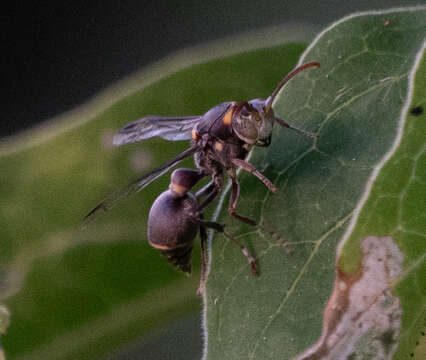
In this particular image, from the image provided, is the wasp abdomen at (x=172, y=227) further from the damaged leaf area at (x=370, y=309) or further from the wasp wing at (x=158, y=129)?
the damaged leaf area at (x=370, y=309)

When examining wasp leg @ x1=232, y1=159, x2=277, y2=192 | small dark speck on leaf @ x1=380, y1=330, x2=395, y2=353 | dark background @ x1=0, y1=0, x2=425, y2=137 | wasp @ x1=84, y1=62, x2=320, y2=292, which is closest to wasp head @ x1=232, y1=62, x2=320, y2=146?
wasp @ x1=84, y1=62, x2=320, y2=292

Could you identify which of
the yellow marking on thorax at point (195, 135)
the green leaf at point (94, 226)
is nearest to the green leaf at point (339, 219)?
the yellow marking on thorax at point (195, 135)

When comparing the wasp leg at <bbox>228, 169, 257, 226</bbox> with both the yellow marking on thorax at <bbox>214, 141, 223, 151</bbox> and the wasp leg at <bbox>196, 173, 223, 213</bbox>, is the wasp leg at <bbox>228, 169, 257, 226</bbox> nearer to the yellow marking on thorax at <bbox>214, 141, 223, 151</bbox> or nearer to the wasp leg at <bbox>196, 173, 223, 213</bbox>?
the yellow marking on thorax at <bbox>214, 141, 223, 151</bbox>

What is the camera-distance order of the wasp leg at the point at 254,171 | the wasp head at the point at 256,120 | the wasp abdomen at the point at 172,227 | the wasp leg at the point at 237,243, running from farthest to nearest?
the wasp abdomen at the point at 172,227 → the wasp head at the point at 256,120 → the wasp leg at the point at 254,171 → the wasp leg at the point at 237,243

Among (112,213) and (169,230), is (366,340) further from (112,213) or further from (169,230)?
(112,213)

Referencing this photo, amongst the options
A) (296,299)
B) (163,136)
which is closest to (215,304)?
(296,299)

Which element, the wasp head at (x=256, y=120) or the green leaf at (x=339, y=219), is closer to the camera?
the green leaf at (x=339, y=219)

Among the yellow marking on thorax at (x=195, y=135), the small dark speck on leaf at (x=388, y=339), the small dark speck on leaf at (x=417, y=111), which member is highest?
the small dark speck on leaf at (x=417, y=111)

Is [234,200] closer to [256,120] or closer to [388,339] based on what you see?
[256,120]
